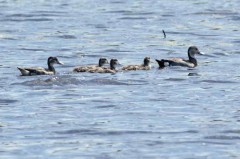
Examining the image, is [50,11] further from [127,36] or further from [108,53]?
[108,53]

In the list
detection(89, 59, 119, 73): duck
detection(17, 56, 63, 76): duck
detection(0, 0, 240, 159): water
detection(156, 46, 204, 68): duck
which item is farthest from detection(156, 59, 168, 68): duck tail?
detection(17, 56, 63, 76): duck

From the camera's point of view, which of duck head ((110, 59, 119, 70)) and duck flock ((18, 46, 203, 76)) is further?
duck head ((110, 59, 119, 70))

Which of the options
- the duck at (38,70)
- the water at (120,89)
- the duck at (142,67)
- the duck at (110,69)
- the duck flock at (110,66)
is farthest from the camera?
the duck at (142,67)

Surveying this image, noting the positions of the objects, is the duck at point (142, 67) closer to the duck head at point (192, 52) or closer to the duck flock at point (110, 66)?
the duck flock at point (110, 66)

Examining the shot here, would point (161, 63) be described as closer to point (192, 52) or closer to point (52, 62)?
point (192, 52)

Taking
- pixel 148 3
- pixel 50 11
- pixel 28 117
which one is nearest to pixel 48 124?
pixel 28 117

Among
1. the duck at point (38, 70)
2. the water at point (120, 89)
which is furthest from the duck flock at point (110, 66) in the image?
the water at point (120, 89)

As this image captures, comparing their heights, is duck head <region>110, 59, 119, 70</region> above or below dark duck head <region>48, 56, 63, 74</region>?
below

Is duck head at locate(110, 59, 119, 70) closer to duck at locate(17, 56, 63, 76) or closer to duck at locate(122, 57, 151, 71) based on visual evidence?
duck at locate(122, 57, 151, 71)

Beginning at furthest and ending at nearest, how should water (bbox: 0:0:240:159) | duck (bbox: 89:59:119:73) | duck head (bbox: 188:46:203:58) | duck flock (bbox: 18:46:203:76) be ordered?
duck head (bbox: 188:46:203:58)
duck (bbox: 89:59:119:73)
duck flock (bbox: 18:46:203:76)
water (bbox: 0:0:240:159)

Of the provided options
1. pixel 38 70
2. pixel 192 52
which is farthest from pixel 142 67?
pixel 192 52

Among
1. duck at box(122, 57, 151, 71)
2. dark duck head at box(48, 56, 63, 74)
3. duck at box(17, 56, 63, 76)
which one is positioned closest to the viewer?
duck at box(17, 56, 63, 76)

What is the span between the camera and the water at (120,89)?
23141 mm

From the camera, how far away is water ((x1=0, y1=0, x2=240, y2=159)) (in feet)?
75.9
